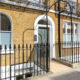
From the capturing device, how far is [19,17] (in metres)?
6.09

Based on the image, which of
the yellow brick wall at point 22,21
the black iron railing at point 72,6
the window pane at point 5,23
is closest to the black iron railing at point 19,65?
the yellow brick wall at point 22,21

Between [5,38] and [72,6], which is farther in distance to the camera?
[72,6]

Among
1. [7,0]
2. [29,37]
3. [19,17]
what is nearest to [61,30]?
[29,37]

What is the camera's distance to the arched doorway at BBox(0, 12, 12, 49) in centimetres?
562

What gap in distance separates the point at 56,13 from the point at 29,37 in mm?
3052

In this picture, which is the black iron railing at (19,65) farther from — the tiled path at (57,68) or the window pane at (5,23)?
the window pane at (5,23)

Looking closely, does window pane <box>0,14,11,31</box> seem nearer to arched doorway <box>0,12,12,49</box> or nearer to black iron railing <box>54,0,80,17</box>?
arched doorway <box>0,12,12,49</box>

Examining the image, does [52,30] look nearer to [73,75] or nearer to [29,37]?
[29,37]

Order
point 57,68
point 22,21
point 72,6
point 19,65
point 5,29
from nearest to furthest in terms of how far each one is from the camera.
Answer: point 19,65, point 57,68, point 5,29, point 22,21, point 72,6

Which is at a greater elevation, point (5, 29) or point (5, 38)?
point (5, 29)

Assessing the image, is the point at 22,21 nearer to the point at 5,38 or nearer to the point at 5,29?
the point at 5,29

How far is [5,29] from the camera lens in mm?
5762

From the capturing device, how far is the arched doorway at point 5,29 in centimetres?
562

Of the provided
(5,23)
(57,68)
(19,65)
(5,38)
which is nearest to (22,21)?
(5,23)
